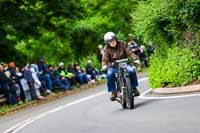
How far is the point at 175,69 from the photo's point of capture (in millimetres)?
18312

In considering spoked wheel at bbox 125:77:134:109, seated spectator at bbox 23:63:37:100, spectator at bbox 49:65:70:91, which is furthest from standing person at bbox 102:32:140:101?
spectator at bbox 49:65:70:91

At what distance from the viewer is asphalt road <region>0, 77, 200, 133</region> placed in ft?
39.8

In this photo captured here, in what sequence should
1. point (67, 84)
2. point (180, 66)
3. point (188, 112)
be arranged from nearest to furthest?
point (188, 112), point (180, 66), point (67, 84)

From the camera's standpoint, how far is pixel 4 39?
31250 millimetres

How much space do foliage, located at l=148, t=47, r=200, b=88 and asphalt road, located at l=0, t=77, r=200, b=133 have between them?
92 cm

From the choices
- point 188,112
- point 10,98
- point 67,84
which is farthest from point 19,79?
point 188,112

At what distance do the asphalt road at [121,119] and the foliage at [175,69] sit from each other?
0.92 m

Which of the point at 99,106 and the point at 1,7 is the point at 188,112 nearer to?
the point at 99,106

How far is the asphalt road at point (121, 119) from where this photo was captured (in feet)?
39.8

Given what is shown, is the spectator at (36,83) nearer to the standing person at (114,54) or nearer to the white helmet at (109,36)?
the standing person at (114,54)

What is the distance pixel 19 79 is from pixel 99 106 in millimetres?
7689

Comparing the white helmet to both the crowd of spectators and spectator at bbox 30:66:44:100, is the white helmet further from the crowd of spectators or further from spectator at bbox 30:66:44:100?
spectator at bbox 30:66:44:100

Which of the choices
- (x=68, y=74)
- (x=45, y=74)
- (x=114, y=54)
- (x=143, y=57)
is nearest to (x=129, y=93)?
(x=114, y=54)

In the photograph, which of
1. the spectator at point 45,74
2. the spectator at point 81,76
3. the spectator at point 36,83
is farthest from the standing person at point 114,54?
the spectator at point 81,76
